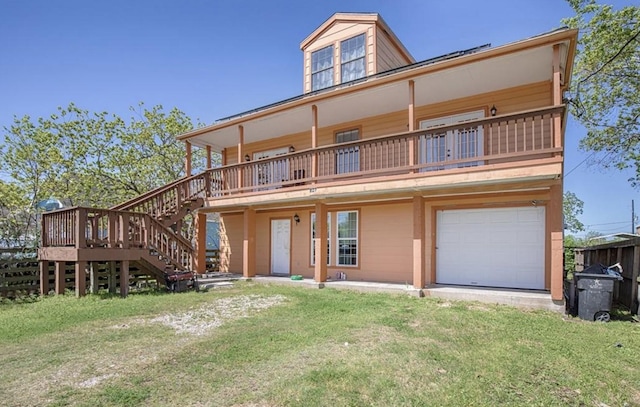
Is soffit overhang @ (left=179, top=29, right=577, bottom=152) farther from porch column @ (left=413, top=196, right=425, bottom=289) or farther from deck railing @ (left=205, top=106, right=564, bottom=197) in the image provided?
porch column @ (left=413, top=196, right=425, bottom=289)

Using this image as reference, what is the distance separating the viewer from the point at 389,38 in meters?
12.9

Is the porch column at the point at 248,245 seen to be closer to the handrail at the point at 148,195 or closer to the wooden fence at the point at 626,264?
the handrail at the point at 148,195

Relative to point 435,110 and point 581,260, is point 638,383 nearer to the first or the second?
point 435,110

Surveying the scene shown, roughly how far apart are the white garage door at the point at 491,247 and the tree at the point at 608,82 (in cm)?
612

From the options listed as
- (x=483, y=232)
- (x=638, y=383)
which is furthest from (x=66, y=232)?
(x=638, y=383)

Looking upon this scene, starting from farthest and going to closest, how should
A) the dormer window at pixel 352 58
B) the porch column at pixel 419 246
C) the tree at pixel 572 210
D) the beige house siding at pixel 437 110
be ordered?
the tree at pixel 572 210 → the dormer window at pixel 352 58 → the beige house siding at pixel 437 110 → the porch column at pixel 419 246

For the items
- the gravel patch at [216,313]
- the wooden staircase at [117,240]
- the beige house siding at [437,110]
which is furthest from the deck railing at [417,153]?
→ the gravel patch at [216,313]

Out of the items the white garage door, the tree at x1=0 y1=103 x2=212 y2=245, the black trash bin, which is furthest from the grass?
the tree at x1=0 y1=103 x2=212 y2=245

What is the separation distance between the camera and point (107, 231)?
9.66m

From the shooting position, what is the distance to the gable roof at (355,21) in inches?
481

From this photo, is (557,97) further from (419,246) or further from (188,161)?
(188,161)

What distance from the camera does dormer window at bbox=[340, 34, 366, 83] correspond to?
12.4m

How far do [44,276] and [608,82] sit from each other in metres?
19.0

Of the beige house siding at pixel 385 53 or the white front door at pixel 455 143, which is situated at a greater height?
the beige house siding at pixel 385 53
